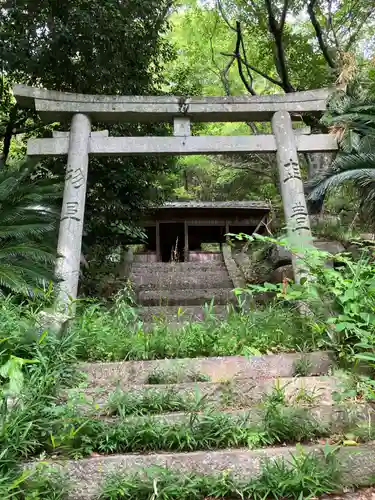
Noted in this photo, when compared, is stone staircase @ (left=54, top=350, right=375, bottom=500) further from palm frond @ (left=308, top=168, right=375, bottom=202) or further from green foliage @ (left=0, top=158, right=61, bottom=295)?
palm frond @ (left=308, top=168, right=375, bottom=202)

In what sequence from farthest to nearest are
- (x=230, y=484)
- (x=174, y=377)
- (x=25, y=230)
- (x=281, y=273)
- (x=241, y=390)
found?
(x=281, y=273) < (x=25, y=230) < (x=174, y=377) < (x=241, y=390) < (x=230, y=484)

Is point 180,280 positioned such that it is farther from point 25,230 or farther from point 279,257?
point 25,230

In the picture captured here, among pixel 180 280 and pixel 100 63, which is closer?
pixel 100 63

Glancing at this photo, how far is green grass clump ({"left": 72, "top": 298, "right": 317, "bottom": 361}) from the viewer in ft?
12.4

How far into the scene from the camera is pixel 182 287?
333 inches

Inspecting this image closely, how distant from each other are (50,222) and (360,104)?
5.28m

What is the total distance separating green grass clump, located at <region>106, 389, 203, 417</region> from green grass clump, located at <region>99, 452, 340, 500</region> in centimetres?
52

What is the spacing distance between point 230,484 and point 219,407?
0.67 meters

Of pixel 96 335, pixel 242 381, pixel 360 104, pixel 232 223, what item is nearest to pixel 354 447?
pixel 242 381

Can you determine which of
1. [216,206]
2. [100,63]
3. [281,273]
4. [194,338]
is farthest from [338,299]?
[216,206]

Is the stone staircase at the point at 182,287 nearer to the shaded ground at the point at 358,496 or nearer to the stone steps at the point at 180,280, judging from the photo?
the stone steps at the point at 180,280

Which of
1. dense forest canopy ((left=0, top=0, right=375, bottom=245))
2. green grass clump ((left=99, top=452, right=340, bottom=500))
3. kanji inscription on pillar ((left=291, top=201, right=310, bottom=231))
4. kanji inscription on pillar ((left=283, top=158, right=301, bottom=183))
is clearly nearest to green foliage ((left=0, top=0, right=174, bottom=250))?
dense forest canopy ((left=0, top=0, right=375, bottom=245))

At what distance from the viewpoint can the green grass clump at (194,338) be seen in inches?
148

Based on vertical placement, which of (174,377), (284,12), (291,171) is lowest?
(174,377)
